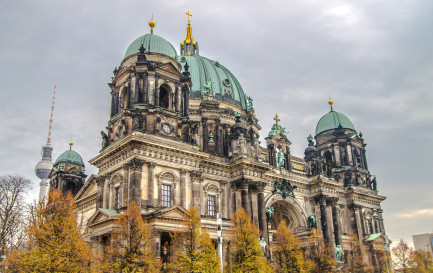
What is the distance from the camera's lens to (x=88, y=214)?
5422 cm

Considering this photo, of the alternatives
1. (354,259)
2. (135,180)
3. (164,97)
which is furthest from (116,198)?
(354,259)

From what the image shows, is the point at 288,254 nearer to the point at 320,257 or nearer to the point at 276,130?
the point at 320,257

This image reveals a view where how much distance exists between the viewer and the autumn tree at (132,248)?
106ft

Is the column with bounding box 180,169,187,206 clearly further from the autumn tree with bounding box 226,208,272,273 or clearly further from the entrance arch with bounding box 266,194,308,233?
the entrance arch with bounding box 266,194,308,233

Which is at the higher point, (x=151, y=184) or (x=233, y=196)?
(x=233, y=196)

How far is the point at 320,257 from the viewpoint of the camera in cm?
4725

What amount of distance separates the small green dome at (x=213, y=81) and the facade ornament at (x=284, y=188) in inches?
608

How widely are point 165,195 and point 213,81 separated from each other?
26534mm

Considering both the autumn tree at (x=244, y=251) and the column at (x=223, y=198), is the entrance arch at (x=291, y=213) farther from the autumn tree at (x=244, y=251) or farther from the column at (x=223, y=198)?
the autumn tree at (x=244, y=251)

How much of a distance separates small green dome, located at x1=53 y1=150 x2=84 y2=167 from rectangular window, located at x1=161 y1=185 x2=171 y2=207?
32.7 meters

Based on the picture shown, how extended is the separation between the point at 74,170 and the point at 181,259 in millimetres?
38854

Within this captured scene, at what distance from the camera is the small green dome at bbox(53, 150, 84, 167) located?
6781 centimetres

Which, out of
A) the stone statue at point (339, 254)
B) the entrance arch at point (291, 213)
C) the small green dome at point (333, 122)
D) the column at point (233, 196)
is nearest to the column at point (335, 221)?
the stone statue at point (339, 254)

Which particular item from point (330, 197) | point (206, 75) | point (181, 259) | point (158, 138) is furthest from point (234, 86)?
A: point (181, 259)
